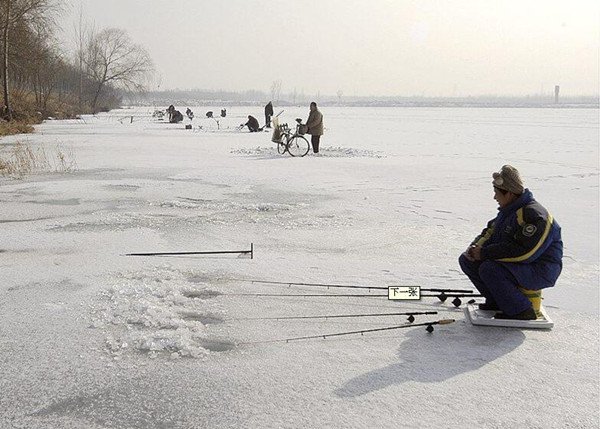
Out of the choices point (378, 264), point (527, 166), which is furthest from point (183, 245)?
point (527, 166)

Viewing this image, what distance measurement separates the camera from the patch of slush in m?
3.86

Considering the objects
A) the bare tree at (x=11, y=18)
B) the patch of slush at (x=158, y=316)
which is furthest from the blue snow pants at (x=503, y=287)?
the bare tree at (x=11, y=18)

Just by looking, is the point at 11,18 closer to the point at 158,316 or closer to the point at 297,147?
the point at 297,147

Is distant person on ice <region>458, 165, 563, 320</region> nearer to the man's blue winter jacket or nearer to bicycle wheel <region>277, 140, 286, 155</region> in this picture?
the man's blue winter jacket

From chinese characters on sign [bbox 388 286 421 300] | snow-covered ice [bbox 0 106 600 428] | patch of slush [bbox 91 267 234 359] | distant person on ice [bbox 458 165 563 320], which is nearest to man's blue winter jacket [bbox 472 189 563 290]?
distant person on ice [bbox 458 165 563 320]

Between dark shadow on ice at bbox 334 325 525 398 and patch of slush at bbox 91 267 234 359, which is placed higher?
patch of slush at bbox 91 267 234 359

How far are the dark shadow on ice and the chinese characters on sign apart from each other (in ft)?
1.51

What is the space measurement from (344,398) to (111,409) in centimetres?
128

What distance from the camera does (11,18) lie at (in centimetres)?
3253

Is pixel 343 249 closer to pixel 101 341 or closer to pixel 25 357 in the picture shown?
pixel 101 341

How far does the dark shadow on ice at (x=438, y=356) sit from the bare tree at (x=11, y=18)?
32.0m

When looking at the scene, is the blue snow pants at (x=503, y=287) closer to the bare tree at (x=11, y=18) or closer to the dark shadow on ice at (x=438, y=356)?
the dark shadow on ice at (x=438, y=356)

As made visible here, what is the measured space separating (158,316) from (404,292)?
1998 millimetres

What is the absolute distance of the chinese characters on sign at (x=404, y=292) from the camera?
4701mm
